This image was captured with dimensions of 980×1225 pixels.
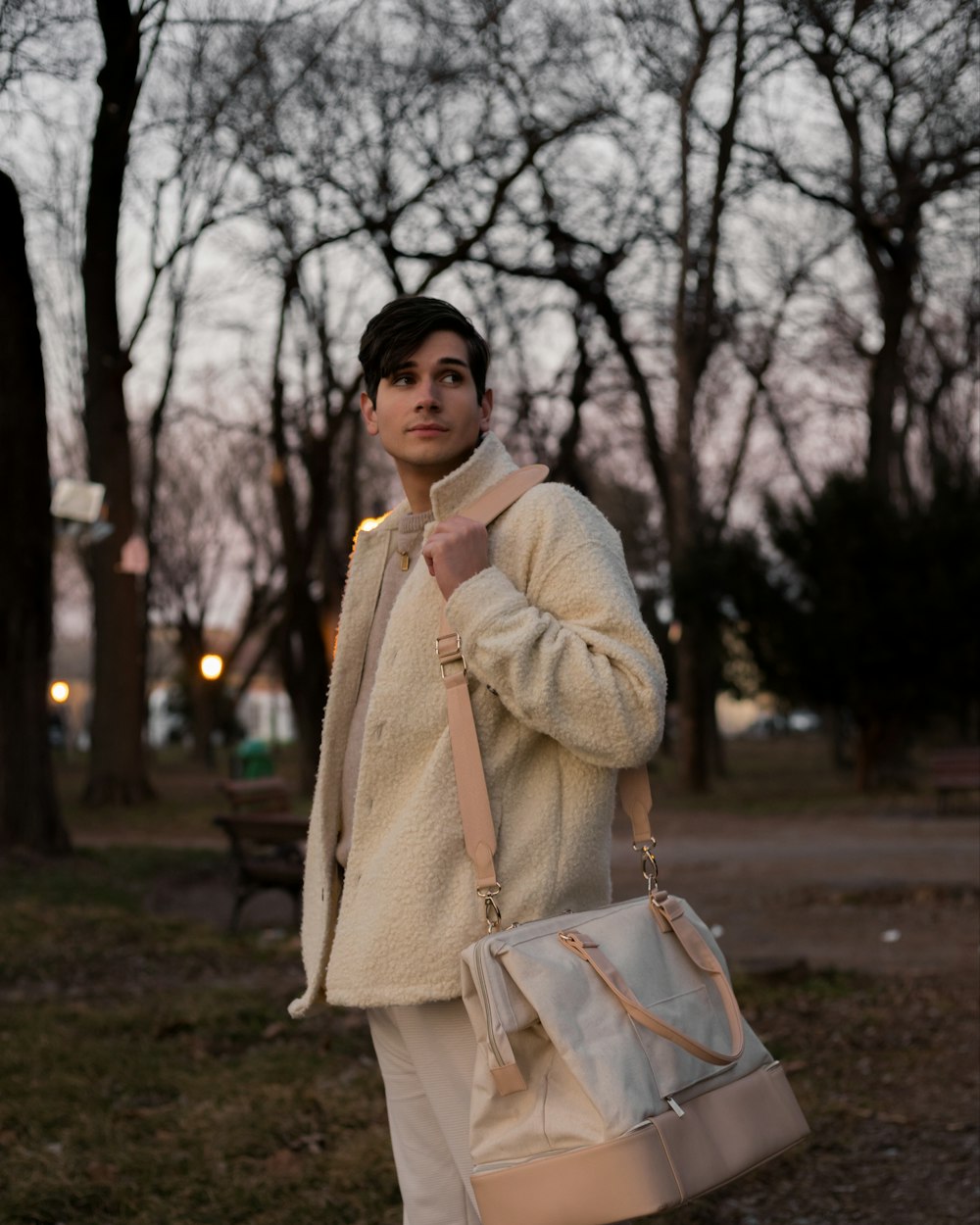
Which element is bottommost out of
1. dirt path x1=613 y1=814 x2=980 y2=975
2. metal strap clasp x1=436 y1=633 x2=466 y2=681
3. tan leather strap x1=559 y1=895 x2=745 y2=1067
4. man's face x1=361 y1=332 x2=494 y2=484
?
dirt path x1=613 y1=814 x2=980 y2=975

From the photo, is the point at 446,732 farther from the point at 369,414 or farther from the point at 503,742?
the point at 369,414

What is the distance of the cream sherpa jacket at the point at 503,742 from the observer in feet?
7.34

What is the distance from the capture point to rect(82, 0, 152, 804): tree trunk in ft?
49.4

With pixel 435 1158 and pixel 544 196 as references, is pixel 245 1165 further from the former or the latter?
pixel 544 196

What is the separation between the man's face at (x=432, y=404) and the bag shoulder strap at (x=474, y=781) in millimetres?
132

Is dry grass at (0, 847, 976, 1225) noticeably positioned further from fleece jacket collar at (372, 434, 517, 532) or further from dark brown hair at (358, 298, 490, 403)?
dark brown hair at (358, 298, 490, 403)

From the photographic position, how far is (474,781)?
225 centimetres

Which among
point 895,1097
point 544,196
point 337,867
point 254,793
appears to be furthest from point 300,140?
point 337,867

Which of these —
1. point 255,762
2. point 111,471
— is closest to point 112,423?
point 111,471

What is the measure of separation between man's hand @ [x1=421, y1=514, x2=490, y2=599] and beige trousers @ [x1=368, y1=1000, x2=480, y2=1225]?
63cm

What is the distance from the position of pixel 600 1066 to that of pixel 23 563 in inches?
453

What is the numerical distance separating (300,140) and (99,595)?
259 inches

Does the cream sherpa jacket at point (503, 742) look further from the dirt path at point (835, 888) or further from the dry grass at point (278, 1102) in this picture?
the dirt path at point (835, 888)

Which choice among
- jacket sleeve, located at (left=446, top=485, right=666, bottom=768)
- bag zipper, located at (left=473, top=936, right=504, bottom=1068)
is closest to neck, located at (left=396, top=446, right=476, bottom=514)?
jacket sleeve, located at (left=446, top=485, right=666, bottom=768)
